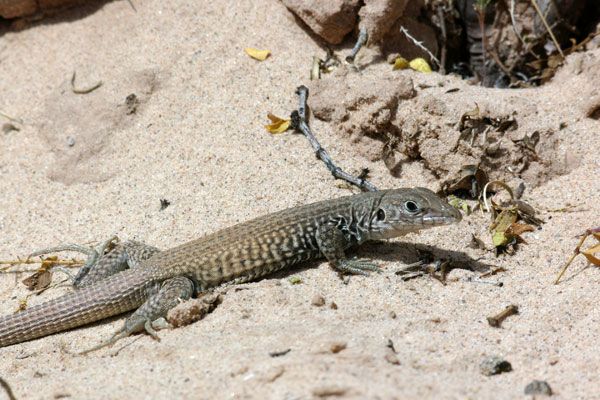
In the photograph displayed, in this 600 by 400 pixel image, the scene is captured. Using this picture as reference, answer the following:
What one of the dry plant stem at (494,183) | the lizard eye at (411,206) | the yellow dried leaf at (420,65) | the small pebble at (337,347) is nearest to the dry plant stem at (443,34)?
the yellow dried leaf at (420,65)

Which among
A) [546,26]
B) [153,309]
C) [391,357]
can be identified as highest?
[546,26]

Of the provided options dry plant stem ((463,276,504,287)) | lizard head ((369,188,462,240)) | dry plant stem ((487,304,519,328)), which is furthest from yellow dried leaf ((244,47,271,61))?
dry plant stem ((487,304,519,328))

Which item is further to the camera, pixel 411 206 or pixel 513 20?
pixel 513 20

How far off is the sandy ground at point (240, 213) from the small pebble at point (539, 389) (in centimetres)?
6

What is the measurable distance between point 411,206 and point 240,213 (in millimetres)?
1468

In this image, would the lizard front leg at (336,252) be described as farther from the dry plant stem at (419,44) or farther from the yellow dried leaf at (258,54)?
the dry plant stem at (419,44)

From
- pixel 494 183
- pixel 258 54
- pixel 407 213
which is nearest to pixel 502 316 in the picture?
pixel 407 213

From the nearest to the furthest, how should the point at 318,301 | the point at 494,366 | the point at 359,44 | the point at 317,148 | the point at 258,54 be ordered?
the point at 494,366 → the point at 318,301 → the point at 317,148 → the point at 359,44 → the point at 258,54

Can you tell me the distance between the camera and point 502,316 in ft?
10.9

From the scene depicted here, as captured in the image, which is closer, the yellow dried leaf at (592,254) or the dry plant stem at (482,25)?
the yellow dried leaf at (592,254)

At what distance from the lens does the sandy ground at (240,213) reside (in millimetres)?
2869

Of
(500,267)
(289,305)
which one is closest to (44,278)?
(289,305)

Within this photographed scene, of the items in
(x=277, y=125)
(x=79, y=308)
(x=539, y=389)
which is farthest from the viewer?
(x=277, y=125)

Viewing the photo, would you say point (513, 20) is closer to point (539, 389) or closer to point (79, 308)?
point (539, 389)
